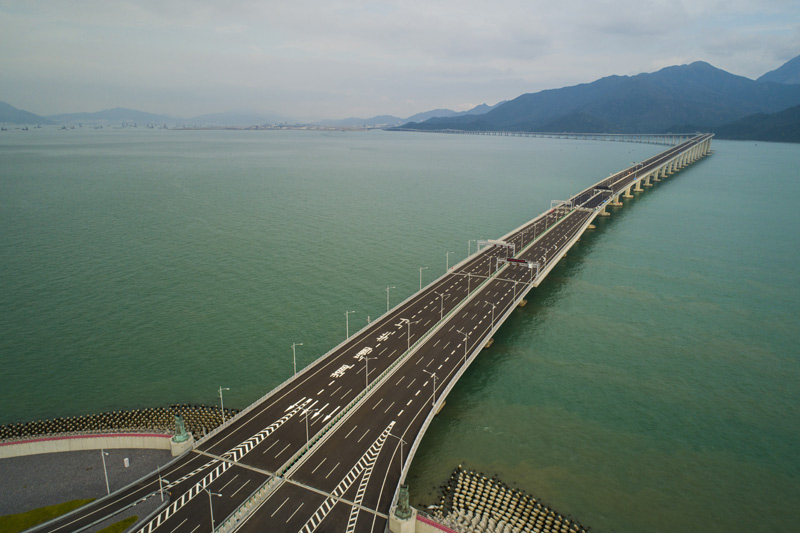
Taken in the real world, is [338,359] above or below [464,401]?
above

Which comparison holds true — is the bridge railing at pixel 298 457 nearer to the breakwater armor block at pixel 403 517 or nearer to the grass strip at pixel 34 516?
the breakwater armor block at pixel 403 517

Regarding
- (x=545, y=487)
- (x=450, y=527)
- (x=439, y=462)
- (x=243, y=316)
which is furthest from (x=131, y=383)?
(x=545, y=487)

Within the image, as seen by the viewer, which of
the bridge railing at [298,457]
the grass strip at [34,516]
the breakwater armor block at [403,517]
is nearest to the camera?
the breakwater armor block at [403,517]

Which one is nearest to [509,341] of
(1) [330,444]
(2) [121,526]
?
(1) [330,444]

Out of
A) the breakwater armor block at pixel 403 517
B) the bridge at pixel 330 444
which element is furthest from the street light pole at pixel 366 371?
the breakwater armor block at pixel 403 517

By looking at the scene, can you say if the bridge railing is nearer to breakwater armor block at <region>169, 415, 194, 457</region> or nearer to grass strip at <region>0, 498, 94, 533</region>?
breakwater armor block at <region>169, 415, 194, 457</region>

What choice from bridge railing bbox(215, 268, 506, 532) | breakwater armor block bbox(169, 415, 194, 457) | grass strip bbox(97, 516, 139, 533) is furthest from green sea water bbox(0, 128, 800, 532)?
grass strip bbox(97, 516, 139, 533)

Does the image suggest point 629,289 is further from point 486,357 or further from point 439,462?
point 439,462

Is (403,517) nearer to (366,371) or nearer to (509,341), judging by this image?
(366,371)
